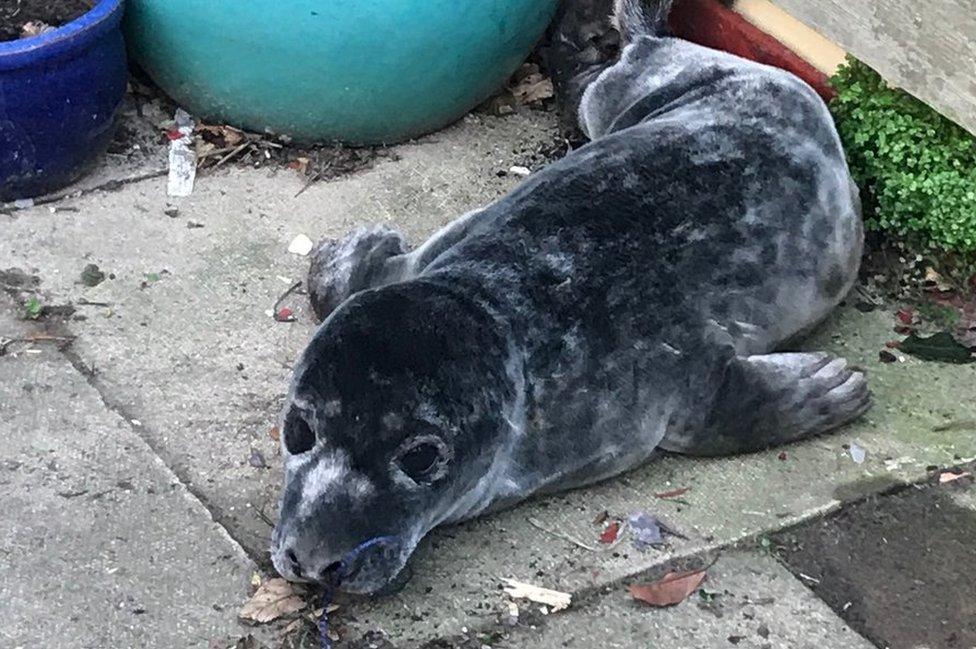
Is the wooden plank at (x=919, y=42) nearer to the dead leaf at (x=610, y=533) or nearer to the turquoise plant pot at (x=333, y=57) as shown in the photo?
the turquoise plant pot at (x=333, y=57)

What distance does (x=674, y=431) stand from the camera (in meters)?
3.65

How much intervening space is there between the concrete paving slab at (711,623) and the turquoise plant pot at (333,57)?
203 centimetres

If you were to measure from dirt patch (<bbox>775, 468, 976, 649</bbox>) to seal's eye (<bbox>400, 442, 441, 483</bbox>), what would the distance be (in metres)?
0.89

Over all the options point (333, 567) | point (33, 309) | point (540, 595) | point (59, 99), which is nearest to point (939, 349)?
point (540, 595)

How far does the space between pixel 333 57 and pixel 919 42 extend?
67.9 inches

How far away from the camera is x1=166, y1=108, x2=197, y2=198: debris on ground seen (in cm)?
470

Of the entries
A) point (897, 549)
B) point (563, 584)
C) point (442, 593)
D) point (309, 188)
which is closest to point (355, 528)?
point (442, 593)

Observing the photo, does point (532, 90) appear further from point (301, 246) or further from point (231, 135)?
point (301, 246)

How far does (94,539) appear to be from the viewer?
3330 mm

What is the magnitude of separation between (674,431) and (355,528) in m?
0.93

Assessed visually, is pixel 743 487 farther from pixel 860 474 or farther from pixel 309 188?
pixel 309 188

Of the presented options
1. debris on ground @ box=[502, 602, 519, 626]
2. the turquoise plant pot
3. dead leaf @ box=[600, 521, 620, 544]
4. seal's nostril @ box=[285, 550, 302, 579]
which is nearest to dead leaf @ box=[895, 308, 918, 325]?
dead leaf @ box=[600, 521, 620, 544]

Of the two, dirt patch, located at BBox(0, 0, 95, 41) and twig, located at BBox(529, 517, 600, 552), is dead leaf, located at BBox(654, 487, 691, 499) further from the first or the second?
dirt patch, located at BBox(0, 0, 95, 41)

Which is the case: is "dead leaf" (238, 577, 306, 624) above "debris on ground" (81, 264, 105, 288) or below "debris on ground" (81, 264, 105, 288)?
above
